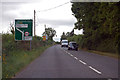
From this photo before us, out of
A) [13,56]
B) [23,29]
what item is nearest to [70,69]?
[13,56]

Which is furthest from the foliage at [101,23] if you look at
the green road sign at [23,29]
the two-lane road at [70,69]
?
the green road sign at [23,29]

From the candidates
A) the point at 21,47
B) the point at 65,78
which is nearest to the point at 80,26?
the point at 21,47

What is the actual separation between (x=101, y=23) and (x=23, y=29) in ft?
36.6

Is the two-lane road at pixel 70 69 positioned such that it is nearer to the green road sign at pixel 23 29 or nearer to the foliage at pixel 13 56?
the foliage at pixel 13 56

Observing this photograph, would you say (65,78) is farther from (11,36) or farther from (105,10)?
(11,36)

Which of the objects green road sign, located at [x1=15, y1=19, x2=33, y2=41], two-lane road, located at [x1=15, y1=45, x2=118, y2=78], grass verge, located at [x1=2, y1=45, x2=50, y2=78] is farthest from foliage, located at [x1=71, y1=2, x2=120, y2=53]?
grass verge, located at [x1=2, y1=45, x2=50, y2=78]

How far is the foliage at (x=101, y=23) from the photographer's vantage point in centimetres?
2023

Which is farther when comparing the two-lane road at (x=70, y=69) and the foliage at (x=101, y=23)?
the foliage at (x=101, y=23)

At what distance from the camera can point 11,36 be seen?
25938 mm

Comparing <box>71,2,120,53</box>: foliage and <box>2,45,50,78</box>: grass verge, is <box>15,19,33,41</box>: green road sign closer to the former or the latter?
<box>2,45,50,78</box>: grass verge

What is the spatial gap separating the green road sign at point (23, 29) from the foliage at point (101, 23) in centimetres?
882

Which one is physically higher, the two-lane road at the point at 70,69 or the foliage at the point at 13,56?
the foliage at the point at 13,56

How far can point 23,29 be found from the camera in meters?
25.3

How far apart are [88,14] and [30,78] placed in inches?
1005
